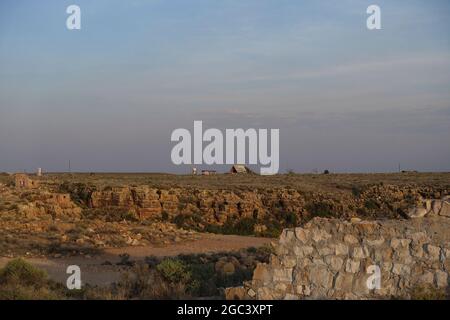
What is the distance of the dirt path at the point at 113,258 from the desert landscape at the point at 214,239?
0.12ft

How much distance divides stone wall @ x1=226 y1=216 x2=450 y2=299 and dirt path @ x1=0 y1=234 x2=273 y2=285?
17.8ft

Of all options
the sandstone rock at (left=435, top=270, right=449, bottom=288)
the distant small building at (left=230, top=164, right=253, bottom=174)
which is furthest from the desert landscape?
the distant small building at (left=230, top=164, right=253, bottom=174)

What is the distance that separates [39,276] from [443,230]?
25.3 ft

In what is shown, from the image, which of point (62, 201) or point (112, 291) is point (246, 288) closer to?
point (112, 291)

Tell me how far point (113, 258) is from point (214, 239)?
563 centimetres

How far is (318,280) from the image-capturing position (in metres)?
9.32

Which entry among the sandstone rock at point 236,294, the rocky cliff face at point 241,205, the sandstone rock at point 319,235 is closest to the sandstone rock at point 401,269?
the sandstone rock at point 319,235

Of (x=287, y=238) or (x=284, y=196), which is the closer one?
(x=287, y=238)

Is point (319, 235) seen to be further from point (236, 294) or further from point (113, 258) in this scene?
point (113, 258)

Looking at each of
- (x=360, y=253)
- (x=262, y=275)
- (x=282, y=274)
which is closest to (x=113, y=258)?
Answer: (x=262, y=275)

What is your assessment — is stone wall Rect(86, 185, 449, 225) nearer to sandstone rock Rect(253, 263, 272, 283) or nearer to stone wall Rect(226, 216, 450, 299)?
stone wall Rect(226, 216, 450, 299)

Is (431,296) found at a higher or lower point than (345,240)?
lower

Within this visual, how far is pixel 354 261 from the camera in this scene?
364 inches
